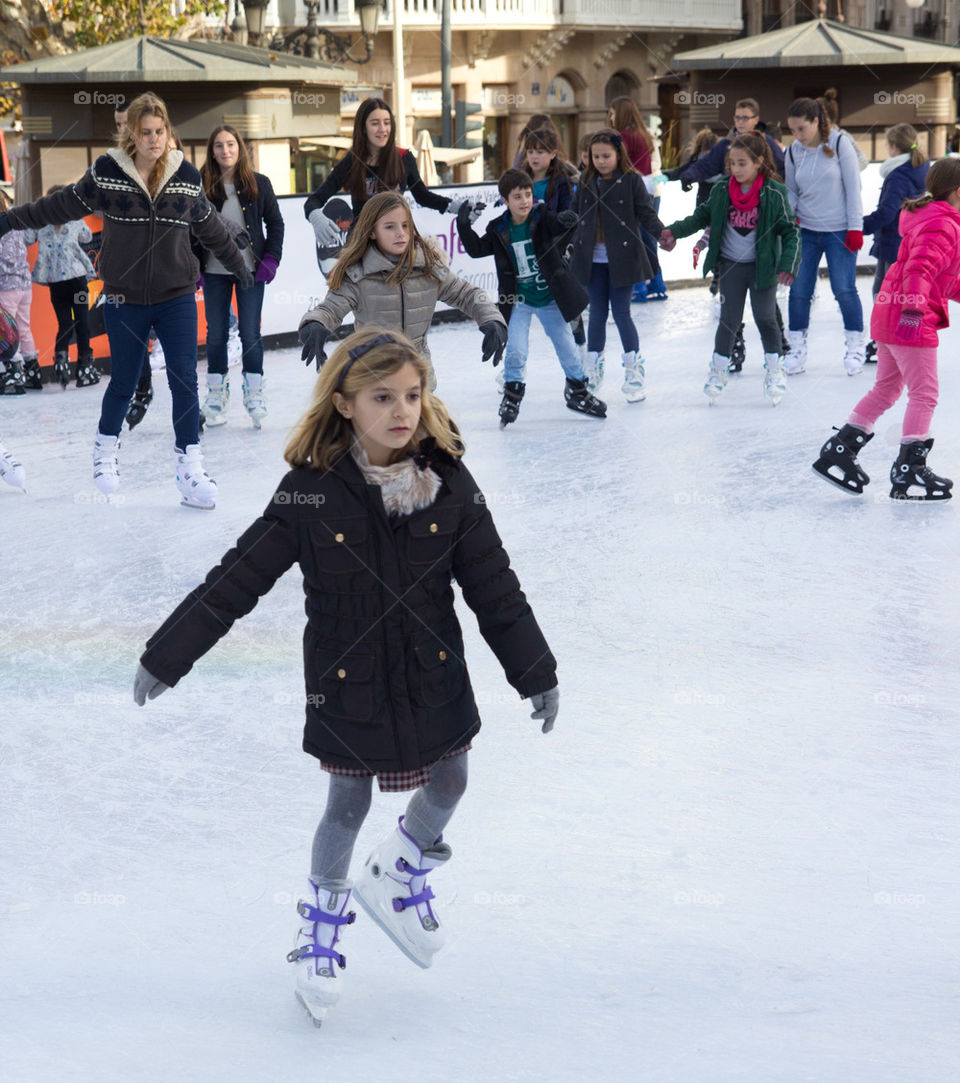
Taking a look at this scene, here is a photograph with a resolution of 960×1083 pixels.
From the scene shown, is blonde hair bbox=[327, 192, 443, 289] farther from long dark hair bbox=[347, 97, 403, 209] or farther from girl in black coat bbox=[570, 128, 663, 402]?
girl in black coat bbox=[570, 128, 663, 402]

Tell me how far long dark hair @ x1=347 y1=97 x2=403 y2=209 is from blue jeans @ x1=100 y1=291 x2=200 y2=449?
899 millimetres

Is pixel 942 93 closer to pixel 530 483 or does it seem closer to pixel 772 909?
pixel 530 483

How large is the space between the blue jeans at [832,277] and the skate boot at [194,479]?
3.89 meters

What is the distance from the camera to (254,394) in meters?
7.44

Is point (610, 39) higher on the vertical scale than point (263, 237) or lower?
higher

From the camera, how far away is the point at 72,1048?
7.45ft

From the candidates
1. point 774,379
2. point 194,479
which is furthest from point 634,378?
point 194,479

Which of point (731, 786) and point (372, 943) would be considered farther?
point (731, 786)

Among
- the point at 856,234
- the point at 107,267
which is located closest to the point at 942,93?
the point at 856,234

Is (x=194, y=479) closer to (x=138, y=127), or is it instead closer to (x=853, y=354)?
(x=138, y=127)

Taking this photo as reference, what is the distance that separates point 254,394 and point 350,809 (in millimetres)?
5179

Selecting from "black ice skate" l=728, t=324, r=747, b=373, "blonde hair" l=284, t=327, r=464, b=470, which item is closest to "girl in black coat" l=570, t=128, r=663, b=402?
"black ice skate" l=728, t=324, r=747, b=373

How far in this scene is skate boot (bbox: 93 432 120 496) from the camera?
5.97 metres

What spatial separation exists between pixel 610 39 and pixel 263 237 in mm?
Answer: 23823
